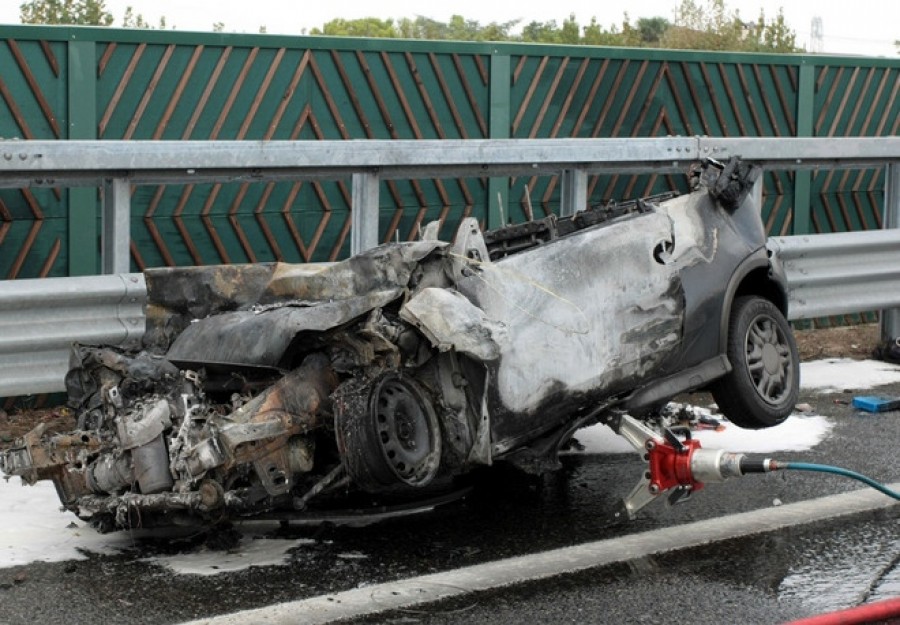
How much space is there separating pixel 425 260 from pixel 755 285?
7.16ft

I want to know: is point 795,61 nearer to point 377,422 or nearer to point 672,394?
point 672,394

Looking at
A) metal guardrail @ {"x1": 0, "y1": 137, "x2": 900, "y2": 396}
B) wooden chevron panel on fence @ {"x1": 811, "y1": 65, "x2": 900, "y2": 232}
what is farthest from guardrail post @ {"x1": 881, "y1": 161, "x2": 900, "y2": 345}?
Answer: wooden chevron panel on fence @ {"x1": 811, "y1": 65, "x2": 900, "y2": 232}

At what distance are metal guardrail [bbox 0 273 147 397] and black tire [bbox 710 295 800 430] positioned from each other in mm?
3091

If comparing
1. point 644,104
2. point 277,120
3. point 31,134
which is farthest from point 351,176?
point 644,104

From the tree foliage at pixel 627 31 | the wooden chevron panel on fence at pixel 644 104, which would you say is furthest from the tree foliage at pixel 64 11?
the wooden chevron panel on fence at pixel 644 104

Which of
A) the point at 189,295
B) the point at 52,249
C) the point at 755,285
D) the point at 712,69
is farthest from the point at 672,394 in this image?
the point at 712,69

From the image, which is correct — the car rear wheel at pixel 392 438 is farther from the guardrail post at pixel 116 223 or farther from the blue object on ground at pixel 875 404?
the blue object on ground at pixel 875 404

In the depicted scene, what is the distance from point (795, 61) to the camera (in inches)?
564

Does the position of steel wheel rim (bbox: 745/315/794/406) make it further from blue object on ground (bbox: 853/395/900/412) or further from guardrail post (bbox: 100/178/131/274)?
guardrail post (bbox: 100/178/131/274)

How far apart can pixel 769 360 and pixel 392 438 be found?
2428 millimetres

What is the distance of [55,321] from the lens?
7.85 m

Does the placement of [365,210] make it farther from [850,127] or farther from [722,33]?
[722,33]

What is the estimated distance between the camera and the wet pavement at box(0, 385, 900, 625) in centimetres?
555

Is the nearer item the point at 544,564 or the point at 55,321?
the point at 544,564
